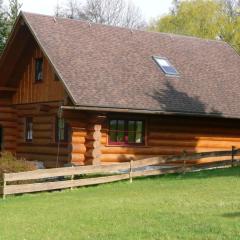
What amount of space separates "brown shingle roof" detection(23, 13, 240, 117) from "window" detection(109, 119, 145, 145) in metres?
1.41

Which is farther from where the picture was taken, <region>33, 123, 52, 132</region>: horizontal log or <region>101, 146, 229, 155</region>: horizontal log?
<region>33, 123, 52, 132</region>: horizontal log

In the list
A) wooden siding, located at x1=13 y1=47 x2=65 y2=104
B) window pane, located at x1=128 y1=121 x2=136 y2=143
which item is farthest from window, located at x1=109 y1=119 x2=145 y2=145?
wooden siding, located at x1=13 y1=47 x2=65 y2=104

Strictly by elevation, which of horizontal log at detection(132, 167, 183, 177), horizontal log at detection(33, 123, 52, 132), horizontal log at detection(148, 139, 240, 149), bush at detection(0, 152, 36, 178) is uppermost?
horizontal log at detection(33, 123, 52, 132)

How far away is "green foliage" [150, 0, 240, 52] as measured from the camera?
53594 millimetres

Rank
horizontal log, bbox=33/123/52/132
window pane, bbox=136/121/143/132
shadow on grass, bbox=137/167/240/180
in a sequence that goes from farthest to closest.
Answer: horizontal log, bbox=33/123/52/132 < window pane, bbox=136/121/143/132 < shadow on grass, bbox=137/167/240/180

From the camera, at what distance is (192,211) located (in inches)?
547

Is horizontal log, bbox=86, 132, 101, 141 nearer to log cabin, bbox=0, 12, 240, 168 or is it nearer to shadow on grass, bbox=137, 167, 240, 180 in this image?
log cabin, bbox=0, 12, 240, 168

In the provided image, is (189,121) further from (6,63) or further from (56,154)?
(6,63)

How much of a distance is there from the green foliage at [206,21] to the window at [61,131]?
2906 centimetres

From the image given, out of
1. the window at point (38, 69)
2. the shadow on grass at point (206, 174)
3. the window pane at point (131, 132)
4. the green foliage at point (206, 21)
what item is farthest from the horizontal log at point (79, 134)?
the green foliage at point (206, 21)

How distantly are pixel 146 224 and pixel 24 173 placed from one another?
7412 mm

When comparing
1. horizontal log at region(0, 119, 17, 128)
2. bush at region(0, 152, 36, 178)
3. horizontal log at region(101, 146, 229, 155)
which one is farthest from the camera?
horizontal log at region(0, 119, 17, 128)

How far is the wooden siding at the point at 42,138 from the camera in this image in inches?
1021

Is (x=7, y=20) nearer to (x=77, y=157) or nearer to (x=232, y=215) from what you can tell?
(x=77, y=157)
